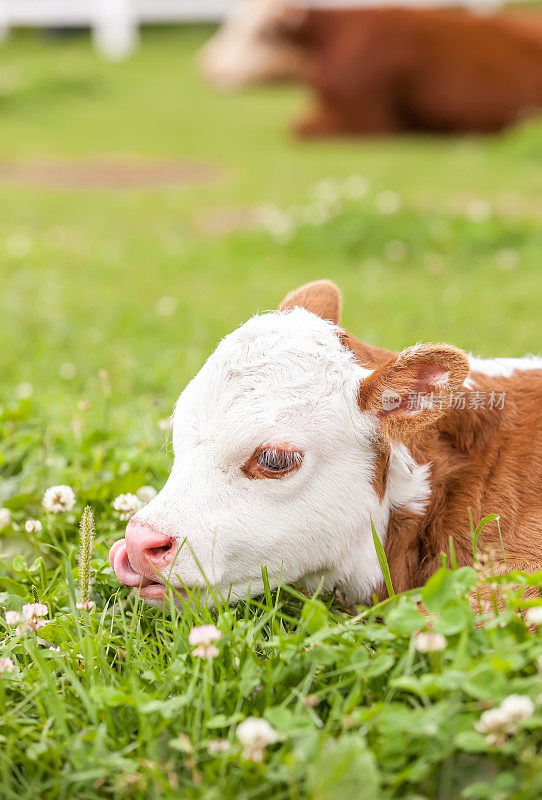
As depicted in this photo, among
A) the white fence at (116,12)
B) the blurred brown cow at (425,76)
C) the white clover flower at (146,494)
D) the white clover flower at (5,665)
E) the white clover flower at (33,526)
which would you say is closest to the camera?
the white clover flower at (5,665)

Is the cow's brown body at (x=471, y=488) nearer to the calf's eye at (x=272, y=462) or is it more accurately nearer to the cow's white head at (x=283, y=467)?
the cow's white head at (x=283, y=467)

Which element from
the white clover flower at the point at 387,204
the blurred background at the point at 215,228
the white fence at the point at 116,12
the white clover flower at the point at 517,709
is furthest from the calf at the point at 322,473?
the white fence at the point at 116,12

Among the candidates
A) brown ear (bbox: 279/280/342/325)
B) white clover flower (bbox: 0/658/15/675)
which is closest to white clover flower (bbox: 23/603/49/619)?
white clover flower (bbox: 0/658/15/675)

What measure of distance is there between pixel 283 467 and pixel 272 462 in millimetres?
37

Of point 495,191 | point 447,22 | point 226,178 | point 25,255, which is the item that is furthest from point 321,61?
A: point 25,255

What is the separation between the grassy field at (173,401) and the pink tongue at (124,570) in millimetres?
93

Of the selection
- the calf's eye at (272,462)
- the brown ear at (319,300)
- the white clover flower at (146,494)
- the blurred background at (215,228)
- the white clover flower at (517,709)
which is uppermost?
the brown ear at (319,300)

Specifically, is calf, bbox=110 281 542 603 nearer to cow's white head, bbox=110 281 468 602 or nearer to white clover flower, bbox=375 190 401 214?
cow's white head, bbox=110 281 468 602

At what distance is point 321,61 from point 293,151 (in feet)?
8.52

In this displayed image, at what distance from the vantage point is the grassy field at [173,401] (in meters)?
2.19

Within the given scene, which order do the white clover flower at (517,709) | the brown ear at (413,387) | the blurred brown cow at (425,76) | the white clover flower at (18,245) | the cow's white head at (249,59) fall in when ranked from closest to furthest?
the white clover flower at (517,709), the brown ear at (413,387), the white clover flower at (18,245), the blurred brown cow at (425,76), the cow's white head at (249,59)

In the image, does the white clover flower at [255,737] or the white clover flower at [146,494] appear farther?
the white clover flower at [146,494]

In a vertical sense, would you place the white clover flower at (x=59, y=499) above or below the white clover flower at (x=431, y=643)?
below

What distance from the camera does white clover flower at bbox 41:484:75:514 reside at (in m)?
3.31
